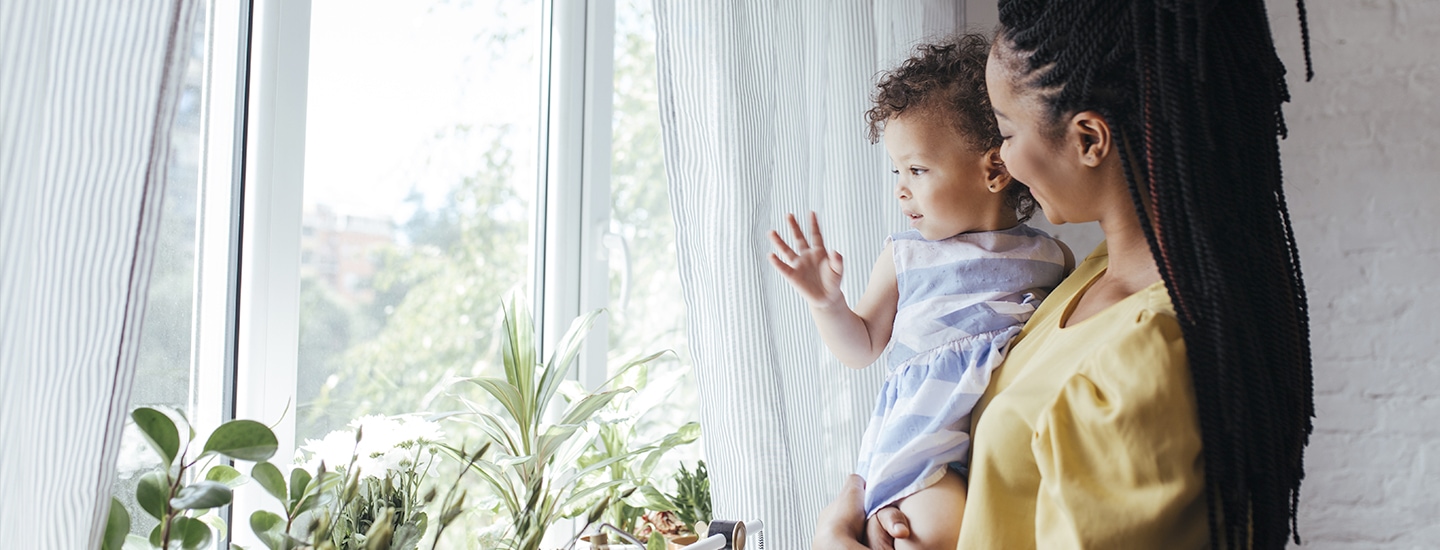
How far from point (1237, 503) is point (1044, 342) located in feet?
0.75

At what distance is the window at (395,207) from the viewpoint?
3.96 feet

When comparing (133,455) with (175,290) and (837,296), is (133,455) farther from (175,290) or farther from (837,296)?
(837,296)

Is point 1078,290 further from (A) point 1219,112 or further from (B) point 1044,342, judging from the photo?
(A) point 1219,112

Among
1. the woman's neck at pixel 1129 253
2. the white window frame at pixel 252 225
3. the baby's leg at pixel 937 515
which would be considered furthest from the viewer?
the white window frame at pixel 252 225

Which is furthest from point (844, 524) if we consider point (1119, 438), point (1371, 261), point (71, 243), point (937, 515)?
point (1371, 261)

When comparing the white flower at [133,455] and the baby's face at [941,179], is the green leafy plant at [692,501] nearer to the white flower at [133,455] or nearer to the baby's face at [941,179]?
the baby's face at [941,179]

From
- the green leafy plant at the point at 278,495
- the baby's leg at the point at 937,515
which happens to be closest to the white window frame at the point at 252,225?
the green leafy plant at the point at 278,495

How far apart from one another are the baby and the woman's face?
0.21 meters

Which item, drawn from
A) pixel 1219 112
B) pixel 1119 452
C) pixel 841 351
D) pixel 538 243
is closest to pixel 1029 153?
pixel 1219 112

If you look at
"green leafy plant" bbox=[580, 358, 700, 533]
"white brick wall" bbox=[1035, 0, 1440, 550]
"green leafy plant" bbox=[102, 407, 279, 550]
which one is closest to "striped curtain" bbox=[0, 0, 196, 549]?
"green leafy plant" bbox=[102, 407, 279, 550]

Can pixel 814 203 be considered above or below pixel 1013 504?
above

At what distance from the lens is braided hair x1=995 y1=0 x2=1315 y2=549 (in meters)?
0.74

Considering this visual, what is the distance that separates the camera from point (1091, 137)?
2.67 feet

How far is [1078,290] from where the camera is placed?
3.10 feet
